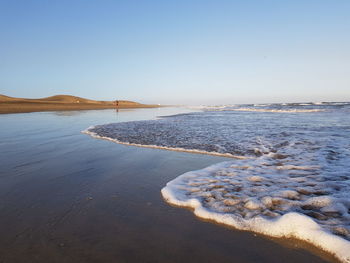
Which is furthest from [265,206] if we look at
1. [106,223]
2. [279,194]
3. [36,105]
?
[36,105]

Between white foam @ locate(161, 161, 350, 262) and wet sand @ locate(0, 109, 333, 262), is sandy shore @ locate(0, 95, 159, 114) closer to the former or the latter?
wet sand @ locate(0, 109, 333, 262)

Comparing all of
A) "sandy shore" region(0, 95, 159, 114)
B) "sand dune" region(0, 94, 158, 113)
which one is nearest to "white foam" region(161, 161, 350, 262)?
"sandy shore" region(0, 95, 159, 114)

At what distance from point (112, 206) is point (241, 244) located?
141cm

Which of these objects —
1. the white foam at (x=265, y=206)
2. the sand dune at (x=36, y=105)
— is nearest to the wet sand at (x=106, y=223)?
the white foam at (x=265, y=206)

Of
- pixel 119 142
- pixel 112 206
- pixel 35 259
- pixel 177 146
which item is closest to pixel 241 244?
pixel 112 206

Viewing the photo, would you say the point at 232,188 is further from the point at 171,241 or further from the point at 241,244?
the point at 171,241

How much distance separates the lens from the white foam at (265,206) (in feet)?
6.39

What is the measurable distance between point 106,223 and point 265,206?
1731 millimetres

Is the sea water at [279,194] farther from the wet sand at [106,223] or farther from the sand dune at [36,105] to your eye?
the sand dune at [36,105]

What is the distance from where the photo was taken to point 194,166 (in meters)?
4.09

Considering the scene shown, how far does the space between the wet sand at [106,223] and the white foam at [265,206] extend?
15cm

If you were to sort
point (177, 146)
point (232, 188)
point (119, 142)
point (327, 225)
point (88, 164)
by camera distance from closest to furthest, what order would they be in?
point (327, 225), point (232, 188), point (88, 164), point (177, 146), point (119, 142)

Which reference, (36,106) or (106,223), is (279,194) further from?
(36,106)

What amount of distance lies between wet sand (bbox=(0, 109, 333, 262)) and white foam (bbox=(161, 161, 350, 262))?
0.49 feet
